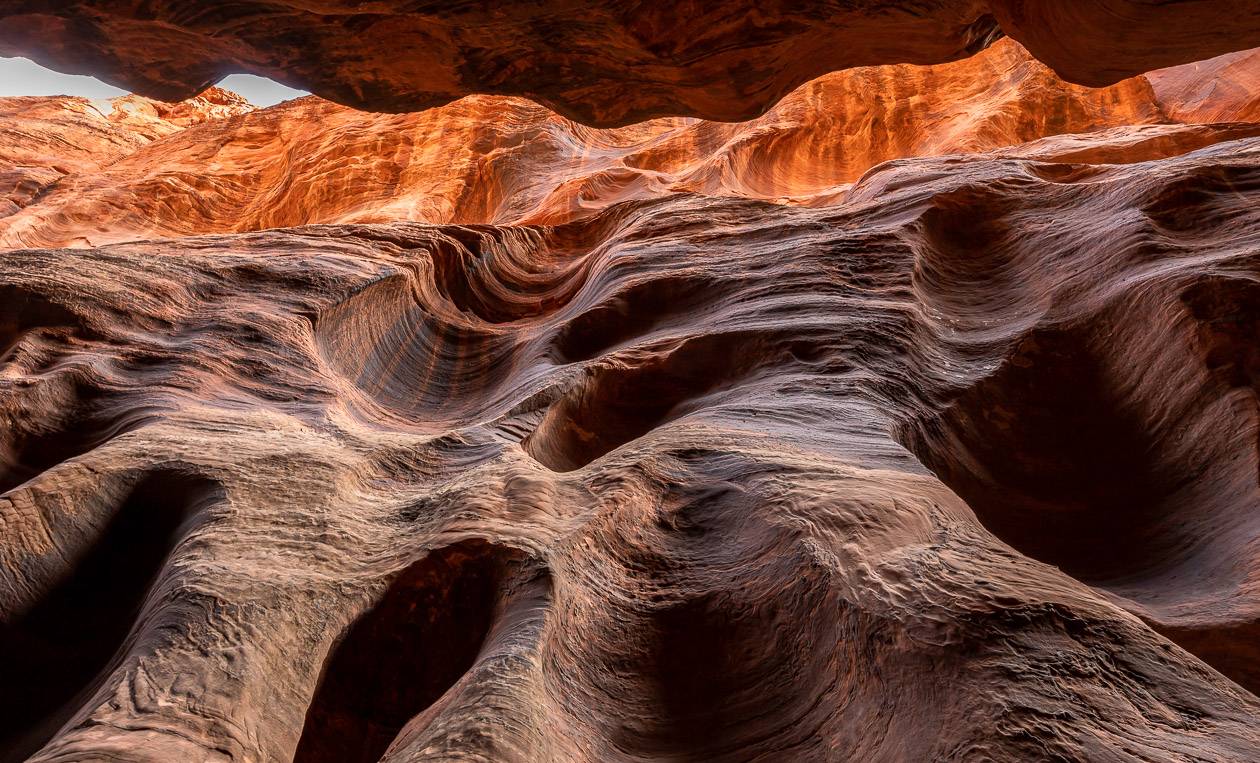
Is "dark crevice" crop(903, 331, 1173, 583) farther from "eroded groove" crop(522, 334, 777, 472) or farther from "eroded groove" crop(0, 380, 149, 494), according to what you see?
"eroded groove" crop(0, 380, 149, 494)

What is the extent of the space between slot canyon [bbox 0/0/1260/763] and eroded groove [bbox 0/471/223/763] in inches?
0.6

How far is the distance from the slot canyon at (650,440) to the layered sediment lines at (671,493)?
2 centimetres

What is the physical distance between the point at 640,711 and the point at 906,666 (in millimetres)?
987

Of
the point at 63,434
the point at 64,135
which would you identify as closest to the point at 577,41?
the point at 63,434

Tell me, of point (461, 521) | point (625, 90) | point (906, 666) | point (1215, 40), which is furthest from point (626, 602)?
point (1215, 40)

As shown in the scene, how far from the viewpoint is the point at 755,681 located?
3111mm

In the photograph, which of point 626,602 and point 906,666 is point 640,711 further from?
point 906,666

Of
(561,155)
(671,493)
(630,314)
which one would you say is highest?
(561,155)

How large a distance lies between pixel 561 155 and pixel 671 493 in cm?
1205

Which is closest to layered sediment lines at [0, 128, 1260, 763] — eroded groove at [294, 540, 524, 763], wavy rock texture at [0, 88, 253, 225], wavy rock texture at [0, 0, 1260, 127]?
eroded groove at [294, 540, 524, 763]

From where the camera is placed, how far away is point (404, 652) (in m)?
3.26

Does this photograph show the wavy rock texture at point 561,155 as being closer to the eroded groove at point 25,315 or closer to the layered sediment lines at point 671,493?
the layered sediment lines at point 671,493

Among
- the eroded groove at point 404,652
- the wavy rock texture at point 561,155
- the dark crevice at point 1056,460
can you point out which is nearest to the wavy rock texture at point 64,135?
the wavy rock texture at point 561,155

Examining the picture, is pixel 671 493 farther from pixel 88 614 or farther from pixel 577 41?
pixel 577 41
